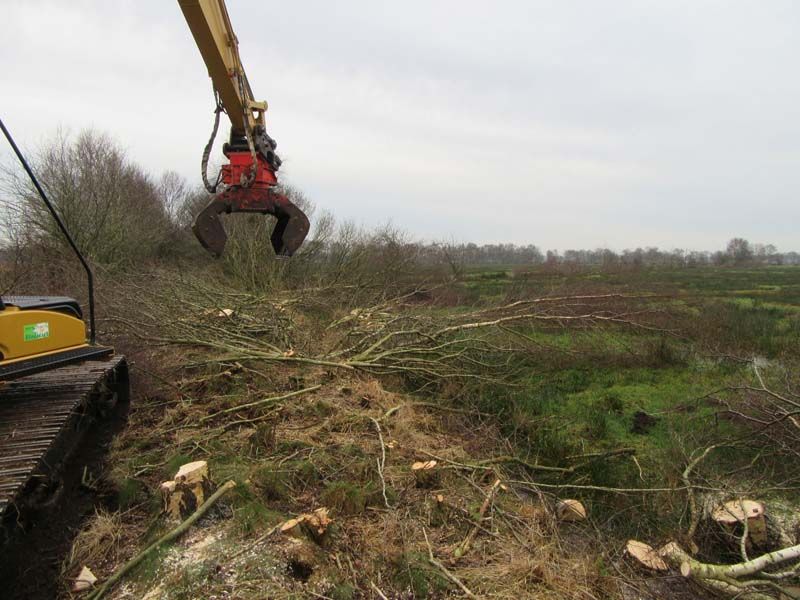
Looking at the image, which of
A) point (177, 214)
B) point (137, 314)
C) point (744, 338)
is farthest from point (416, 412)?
point (177, 214)

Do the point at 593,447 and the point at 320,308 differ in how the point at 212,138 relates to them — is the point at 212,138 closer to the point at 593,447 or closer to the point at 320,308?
the point at 593,447

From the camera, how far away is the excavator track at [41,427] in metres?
2.58

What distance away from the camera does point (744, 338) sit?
35.2 ft

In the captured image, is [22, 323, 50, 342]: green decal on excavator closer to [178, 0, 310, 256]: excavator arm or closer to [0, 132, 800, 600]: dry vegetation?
[0, 132, 800, 600]: dry vegetation

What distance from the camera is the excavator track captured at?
8.45 feet

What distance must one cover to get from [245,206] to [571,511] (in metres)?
3.91

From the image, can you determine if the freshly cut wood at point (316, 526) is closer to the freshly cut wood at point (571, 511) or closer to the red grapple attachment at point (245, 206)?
the freshly cut wood at point (571, 511)

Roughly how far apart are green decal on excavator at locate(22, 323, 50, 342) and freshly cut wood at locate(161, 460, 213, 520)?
1300mm

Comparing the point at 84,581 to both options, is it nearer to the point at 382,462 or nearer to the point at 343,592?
the point at 343,592

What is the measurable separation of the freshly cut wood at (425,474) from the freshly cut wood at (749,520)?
2129mm

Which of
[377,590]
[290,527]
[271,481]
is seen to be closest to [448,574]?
[377,590]

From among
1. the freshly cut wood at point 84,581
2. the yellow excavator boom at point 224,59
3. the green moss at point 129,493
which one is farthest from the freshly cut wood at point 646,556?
the yellow excavator boom at point 224,59

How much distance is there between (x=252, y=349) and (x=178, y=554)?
408 centimetres

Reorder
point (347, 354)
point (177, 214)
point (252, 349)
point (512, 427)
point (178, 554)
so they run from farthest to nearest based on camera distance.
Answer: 1. point (177, 214)
2. point (347, 354)
3. point (252, 349)
4. point (512, 427)
5. point (178, 554)
